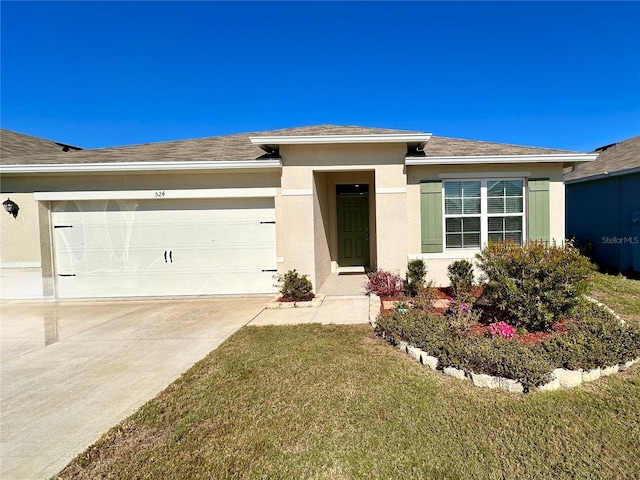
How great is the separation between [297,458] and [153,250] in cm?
673

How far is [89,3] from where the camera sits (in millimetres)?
7152

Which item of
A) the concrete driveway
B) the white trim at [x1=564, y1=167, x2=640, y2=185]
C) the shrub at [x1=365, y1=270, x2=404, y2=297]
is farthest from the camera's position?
the white trim at [x1=564, y1=167, x2=640, y2=185]

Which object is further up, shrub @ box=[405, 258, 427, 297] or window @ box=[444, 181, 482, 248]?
window @ box=[444, 181, 482, 248]

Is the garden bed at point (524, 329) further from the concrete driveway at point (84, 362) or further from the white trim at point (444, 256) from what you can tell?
the concrete driveway at point (84, 362)

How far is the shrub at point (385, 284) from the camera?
6656mm

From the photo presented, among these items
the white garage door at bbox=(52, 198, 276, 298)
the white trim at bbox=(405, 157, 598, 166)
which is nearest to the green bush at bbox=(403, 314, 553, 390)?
the white trim at bbox=(405, 157, 598, 166)

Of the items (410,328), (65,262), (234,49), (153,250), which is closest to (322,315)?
(410,328)

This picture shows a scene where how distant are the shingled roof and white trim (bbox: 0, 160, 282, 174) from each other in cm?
31

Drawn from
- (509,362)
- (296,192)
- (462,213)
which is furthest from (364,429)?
(462,213)

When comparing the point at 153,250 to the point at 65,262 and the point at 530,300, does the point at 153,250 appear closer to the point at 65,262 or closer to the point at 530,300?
the point at 65,262

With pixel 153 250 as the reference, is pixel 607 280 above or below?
below

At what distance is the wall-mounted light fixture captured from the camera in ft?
23.5

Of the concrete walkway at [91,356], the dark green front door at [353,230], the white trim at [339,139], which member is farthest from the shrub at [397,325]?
the dark green front door at [353,230]

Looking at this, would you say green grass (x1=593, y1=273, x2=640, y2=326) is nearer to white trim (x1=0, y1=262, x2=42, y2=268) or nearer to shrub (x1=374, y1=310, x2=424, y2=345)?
shrub (x1=374, y1=310, x2=424, y2=345)
